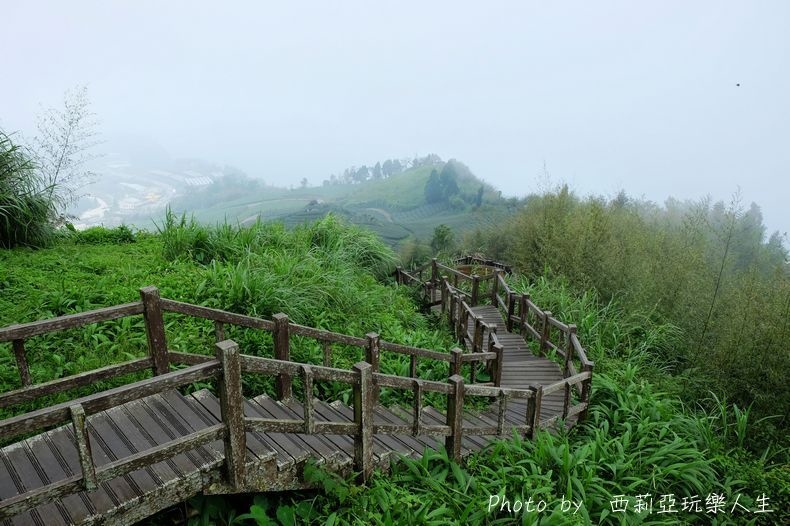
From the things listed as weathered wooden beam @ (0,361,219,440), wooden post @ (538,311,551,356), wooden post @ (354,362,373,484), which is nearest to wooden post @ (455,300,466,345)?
wooden post @ (538,311,551,356)

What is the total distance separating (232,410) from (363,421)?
114cm

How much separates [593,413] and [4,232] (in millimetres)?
9125

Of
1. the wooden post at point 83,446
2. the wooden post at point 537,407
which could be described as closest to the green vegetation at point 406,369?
the wooden post at point 537,407

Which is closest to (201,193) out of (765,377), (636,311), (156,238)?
(156,238)

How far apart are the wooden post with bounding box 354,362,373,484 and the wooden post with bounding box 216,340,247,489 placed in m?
0.91

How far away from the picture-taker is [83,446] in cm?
237

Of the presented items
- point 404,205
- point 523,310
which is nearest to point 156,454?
point 523,310

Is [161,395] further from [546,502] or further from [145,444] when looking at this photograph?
[546,502]

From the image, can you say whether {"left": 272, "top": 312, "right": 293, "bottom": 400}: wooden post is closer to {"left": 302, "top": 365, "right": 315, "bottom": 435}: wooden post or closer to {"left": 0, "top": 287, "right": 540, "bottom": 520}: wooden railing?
{"left": 0, "top": 287, "right": 540, "bottom": 520}: wooden railing

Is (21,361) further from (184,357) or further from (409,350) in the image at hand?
(409,350)

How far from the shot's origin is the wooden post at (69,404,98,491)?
2.32 metres

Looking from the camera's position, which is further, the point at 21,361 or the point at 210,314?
the point at 210,314

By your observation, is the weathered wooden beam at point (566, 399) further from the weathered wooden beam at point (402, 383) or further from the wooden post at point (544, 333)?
the wooden post at point (544, 333)

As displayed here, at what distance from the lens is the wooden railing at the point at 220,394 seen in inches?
93.7
